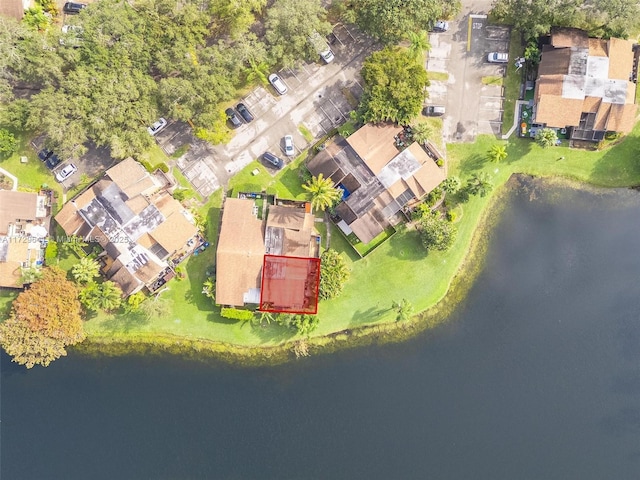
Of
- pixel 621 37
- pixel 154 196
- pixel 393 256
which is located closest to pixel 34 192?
pixel 154 196

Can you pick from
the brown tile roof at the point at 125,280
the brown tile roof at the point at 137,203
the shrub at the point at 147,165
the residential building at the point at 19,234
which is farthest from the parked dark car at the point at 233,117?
the residential building at the point at 19,234

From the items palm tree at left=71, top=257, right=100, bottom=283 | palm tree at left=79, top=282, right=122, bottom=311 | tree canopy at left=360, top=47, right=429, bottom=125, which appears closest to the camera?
tree canopy at left=360, top=47, right=429, bottom=125

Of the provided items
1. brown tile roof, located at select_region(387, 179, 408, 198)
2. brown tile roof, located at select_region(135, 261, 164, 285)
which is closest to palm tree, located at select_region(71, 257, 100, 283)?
brown tile roof, located at select_region(135, 261, 164, 285)

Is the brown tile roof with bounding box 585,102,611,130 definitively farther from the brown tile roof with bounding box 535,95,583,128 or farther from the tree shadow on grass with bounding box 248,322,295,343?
the tree shadow on grass with bounding box 248,322,295,343

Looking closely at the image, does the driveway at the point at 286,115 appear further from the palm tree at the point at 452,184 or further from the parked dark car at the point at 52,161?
the palm tree at the point at 452,184

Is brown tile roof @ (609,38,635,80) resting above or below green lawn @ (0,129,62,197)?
above

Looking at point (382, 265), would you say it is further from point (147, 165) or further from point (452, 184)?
point (147, 165)

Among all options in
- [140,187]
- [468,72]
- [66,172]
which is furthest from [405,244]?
[66,172]
